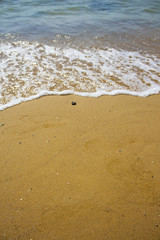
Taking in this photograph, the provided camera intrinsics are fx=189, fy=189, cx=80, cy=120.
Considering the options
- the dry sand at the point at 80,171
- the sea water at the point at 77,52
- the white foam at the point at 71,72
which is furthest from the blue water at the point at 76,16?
the dry sand at the point at 80,171

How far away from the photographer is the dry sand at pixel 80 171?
1.83 metres

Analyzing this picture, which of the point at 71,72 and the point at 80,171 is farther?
the point at 71,72

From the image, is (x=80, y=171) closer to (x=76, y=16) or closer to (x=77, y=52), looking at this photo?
(x=77, y=52)

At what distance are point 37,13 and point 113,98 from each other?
7.45 metres

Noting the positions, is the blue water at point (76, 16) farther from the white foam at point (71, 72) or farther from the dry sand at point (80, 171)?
the dry sand at point (80, 171)

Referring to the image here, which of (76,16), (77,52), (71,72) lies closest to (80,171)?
(71,72)

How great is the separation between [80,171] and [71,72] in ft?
8.66

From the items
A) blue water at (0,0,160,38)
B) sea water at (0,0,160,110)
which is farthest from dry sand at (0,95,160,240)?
blue water at (0,0,160,38)

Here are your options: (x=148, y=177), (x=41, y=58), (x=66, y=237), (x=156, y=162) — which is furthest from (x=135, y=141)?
(x=41, y=58)

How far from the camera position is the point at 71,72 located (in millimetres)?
4285

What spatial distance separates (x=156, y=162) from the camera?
238 cm

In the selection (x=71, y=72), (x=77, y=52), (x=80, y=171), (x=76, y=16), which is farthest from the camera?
(x=76, y=16)

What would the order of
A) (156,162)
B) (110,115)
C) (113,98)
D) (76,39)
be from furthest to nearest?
(76,39), (113,98), (110,115), (156,162)

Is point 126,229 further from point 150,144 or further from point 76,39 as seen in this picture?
point 76,39
